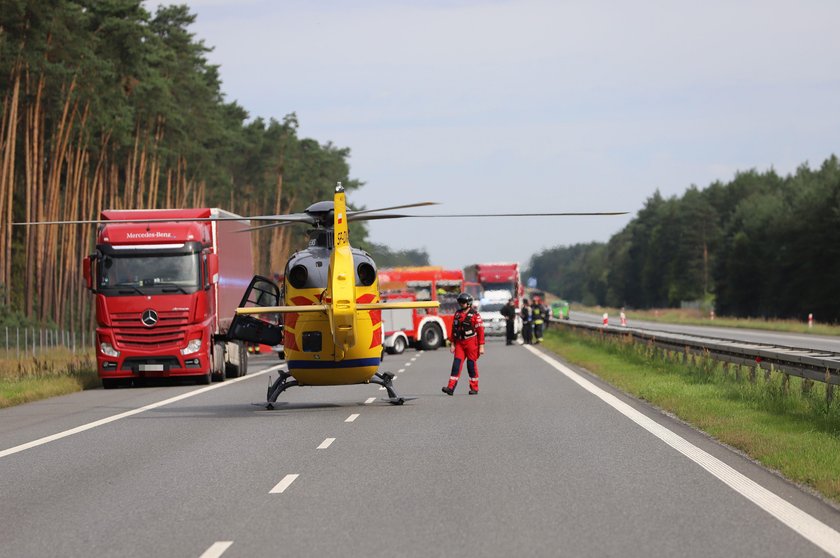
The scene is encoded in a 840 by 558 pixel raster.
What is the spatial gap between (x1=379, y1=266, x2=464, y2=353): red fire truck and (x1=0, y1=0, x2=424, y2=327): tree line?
507cm

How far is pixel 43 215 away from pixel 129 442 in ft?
149

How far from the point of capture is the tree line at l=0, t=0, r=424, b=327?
52.4m

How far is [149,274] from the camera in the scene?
28000 millimetres

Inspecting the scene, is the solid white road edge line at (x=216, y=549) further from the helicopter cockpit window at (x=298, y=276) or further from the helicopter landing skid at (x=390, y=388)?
the helicopter landing skid at (x=390, y=388)

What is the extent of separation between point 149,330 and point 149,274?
1.15 metres

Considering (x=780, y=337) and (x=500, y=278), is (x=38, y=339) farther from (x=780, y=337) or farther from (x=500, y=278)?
(x=780, y=337)

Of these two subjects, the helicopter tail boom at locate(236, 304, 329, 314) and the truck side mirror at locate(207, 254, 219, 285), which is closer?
the helicopter tail boom at locate(236, 304, 329, 314)

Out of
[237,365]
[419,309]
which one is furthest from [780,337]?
[237,365]

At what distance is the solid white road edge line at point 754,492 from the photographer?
29.5ft

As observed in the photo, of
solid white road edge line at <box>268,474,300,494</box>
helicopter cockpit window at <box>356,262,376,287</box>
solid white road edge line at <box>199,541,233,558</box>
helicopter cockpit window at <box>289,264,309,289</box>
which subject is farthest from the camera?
helicopter cockpit window at <box>356,262,376,287</box>

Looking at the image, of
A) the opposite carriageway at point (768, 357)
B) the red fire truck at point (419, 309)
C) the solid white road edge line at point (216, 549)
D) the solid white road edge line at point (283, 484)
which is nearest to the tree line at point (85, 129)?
the red fire truck at point (419, 309)

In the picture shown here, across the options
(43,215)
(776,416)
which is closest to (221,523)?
(776,416)

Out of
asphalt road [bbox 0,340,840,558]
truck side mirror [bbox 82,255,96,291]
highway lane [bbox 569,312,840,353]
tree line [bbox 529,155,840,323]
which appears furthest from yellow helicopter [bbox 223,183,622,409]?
tree line [bbox 529,155,840,323]

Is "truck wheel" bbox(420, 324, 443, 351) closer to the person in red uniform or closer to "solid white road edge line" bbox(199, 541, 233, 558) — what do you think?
the person in red uniform
